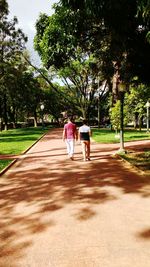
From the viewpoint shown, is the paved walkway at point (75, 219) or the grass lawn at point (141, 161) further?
the grass lawn at point (141, 161)

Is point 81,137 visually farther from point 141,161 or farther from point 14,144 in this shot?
point 14,144

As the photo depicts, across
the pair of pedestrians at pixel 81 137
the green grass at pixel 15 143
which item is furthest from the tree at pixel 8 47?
the pair of pedestrians at pixel 81 137

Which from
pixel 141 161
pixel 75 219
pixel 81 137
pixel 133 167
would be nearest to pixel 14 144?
pixel 81 137

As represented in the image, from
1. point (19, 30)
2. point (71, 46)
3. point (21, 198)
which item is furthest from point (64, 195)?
point (19, 30)

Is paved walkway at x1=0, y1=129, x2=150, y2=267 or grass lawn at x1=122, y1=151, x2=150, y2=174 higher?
grass lawn at x1=122, y1=151, x2=150, y2=174

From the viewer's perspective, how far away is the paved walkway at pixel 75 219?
4637 millimetres

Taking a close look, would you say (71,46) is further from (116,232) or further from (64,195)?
(116,232)

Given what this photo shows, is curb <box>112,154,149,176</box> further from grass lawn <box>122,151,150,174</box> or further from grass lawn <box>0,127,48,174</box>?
grass lawn <box>0,127,48,174</box>

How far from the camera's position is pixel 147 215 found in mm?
6344

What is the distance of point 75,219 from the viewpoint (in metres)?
6.25

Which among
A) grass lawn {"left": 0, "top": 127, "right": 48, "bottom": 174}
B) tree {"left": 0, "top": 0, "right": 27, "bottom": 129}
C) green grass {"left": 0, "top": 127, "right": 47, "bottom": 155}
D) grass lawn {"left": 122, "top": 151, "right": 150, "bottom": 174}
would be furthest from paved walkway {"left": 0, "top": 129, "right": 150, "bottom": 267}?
tree {"left": 0, "top": 0, "right": 27, "bottom": 129}

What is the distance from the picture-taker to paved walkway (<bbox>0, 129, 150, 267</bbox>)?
4.64 meters

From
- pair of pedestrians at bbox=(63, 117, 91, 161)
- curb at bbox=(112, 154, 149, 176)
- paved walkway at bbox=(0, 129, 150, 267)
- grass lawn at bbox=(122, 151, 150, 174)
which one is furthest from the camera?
pair of pedestrians at bbox=(63, 117, 91, 161)

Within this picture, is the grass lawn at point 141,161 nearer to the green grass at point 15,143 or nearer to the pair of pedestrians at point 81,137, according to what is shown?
the pair of pedestrians at point 81,137
